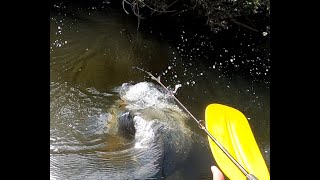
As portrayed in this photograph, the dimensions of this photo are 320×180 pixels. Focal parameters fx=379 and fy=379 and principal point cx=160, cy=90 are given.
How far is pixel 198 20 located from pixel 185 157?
3.75m

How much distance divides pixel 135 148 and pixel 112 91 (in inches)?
46.0

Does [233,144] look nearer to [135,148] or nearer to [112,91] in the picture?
[135,148]

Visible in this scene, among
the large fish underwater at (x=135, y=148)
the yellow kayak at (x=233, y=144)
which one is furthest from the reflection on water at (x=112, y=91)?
the yellow kayak at (x=233, y=144)

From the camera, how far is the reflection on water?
10.7 ft

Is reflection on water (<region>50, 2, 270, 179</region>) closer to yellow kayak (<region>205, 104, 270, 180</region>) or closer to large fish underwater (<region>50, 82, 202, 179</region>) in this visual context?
large fish underwater (<region>50, 82, 202, 179</region>)

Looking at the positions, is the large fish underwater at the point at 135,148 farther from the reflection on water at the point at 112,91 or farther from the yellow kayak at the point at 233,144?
the yellow kayak at the point at 233,144

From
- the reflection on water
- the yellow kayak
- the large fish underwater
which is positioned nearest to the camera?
the yellow kayak

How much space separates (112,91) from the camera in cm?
443

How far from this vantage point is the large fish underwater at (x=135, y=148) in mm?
3111

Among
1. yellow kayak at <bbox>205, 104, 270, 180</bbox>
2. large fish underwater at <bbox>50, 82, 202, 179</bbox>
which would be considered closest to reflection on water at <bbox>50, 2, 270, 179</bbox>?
large fish underwater at <bbox>50, 82, 202, 179</bbox>

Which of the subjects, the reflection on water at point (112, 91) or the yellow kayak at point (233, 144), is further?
the reflection on water at point (112, 91)

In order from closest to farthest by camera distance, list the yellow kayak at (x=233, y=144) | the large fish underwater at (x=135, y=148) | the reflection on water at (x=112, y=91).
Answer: the yellow kayak at (x=233, y=144), the large fish underwater at (x=135, y=148), the reflection on water at (x=112, y=91)

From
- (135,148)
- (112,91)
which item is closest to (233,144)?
(135,148)
